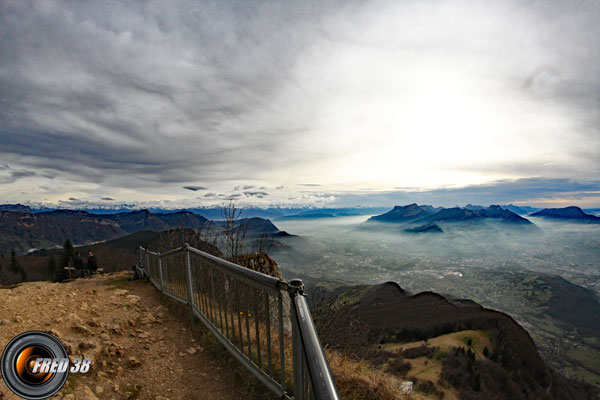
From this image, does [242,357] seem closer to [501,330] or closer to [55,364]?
[55,364]

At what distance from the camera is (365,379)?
14.3 feet

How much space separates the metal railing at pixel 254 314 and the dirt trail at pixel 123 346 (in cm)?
49

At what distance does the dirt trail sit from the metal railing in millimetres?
487

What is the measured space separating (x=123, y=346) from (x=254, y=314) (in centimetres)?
300

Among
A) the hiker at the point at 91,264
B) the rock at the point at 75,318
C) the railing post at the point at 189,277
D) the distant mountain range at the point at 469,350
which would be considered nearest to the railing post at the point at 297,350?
the railing post at the point at 189,277

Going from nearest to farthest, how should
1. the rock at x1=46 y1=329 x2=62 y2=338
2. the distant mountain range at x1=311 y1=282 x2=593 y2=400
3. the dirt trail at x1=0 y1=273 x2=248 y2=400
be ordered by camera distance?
the dirt trail at x1=0 y1=273 x2=248 y2=400, the rock at x1=46 y1=329 x2=62 y2=338, the distant mountain range at x1=311 y1=282 x2=593 y2=400

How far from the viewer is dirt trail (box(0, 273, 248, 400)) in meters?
3.67

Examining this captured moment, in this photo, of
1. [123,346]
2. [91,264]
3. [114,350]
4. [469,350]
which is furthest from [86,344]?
[469,350]

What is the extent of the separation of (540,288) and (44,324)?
274 meters

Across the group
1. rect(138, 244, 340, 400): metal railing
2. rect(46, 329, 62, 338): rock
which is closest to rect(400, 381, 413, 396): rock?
rect(138, 244, 340, 400): metal railing

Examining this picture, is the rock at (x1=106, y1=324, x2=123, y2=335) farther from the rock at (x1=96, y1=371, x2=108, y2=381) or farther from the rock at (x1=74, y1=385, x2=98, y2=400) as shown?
the rock at (x1=74, y1=385, x2=98, y2=400)

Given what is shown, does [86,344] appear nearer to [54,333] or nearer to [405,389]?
[54,333]

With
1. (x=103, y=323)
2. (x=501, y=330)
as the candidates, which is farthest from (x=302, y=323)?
(x=501, y=330)

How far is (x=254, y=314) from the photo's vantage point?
360 cm
